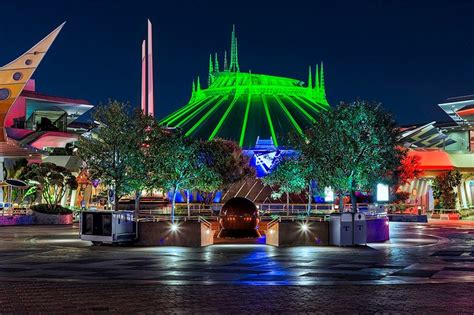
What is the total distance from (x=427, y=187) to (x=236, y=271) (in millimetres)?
56032

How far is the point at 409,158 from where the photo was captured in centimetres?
6275

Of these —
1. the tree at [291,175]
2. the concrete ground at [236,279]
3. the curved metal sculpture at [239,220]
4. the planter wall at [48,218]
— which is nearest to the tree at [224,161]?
the planter wall at [48,218]

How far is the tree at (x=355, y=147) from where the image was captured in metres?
31.9

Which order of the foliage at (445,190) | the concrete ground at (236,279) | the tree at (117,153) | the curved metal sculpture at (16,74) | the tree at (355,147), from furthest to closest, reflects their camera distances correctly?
the foliage at (445,190), the curved metal sculpture at (16,74), the tree at (117,153), the tree at (355,147), the concrete ground at (236,279)

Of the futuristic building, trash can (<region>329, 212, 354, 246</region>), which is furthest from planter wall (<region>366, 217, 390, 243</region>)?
the futuristic building

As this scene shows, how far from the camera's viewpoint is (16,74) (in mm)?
53188

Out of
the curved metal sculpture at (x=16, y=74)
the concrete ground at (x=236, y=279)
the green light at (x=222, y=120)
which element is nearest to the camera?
the concrete ground at (x=236, y=279)

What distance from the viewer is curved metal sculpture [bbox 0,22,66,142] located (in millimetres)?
52450

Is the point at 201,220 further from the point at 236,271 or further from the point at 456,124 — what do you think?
the point at 456,124

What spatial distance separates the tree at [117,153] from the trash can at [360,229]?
37.7 feet

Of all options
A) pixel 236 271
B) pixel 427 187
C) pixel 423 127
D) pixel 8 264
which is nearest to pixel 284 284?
pixel 236 271

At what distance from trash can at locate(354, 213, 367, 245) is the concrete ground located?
4.13 feet

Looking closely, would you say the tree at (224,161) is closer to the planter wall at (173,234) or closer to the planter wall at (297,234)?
the planter wall at (173,234)

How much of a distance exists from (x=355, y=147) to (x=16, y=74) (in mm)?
32133
